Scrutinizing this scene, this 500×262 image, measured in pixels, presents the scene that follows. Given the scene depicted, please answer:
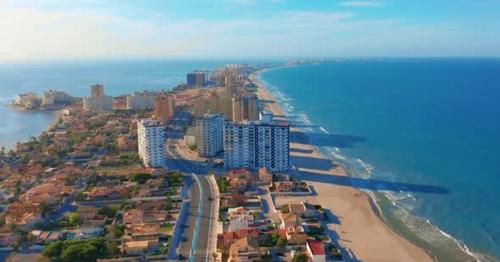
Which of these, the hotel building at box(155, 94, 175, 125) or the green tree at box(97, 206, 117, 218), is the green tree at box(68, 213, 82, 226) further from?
the hotel building at box(155, 94, 175, 125)

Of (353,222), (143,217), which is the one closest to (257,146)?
(353,222)

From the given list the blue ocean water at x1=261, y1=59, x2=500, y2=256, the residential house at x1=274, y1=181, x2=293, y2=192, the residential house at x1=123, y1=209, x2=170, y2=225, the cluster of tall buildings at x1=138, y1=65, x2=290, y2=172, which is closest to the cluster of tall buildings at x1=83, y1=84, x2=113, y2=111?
the blue ocean water at x1=261, y1=59, x2=500, y2=256

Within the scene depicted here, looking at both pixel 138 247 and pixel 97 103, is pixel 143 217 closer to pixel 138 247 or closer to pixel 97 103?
pixel 138 247

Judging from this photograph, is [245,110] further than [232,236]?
Yes

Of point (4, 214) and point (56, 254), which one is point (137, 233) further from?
point (4, 214)

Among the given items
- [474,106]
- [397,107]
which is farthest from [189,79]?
[474,106]
